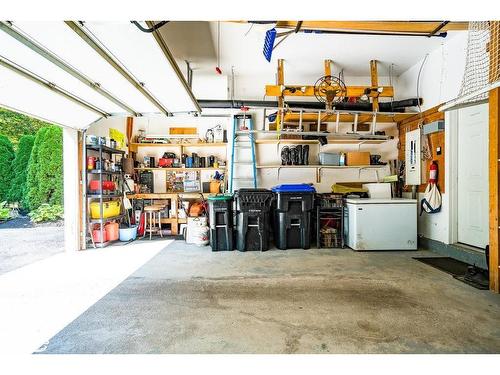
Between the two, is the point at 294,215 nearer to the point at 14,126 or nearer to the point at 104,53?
the point at 104,53

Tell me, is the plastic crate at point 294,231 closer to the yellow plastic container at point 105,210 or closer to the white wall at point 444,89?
the white wall at point 444,89

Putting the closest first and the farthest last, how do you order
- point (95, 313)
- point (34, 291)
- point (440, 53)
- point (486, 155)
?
point (95, 313), point (34, 291), point (486, 155), point (440, 53)

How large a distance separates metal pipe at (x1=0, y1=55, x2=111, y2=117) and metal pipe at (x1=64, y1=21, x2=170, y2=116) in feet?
3.09

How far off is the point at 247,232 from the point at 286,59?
11.2 feet

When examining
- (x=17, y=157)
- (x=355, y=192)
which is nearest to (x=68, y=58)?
(x=355, y=192)

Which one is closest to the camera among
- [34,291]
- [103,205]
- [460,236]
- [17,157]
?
[34,291]

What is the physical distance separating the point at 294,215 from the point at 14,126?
37.6 feet

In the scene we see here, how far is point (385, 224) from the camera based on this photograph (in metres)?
4.67

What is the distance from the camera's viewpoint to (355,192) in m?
5.19

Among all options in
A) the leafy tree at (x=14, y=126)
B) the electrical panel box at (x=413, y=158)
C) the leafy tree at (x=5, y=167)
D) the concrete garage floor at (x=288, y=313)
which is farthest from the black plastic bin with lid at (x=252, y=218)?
the leafy tree at (x=14, y=126)

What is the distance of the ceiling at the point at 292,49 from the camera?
422 cm

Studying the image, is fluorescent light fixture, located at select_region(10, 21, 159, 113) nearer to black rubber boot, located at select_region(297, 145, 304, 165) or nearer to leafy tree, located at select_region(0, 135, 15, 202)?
black rubber boot, located at select_region(297, 145, 304, 165)

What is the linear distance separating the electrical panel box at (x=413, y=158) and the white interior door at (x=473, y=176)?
70 centimetres
